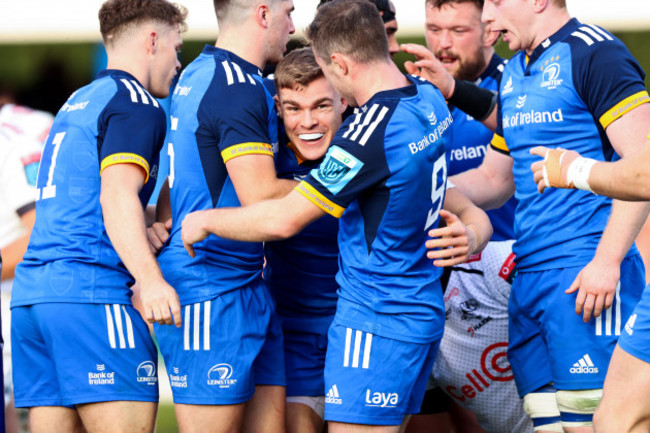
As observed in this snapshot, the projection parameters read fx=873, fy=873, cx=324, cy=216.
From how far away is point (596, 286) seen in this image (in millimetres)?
3404

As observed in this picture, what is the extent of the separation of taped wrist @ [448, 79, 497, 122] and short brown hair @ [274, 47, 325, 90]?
85 cm

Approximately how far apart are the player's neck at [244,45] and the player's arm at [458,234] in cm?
111

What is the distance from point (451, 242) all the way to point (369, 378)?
624 mm

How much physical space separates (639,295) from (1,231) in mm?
3468

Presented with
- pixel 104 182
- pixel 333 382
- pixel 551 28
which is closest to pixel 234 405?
pixel 333 382

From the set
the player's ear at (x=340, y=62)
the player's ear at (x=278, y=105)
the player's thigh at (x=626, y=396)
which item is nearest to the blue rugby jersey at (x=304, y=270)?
the player's ear at (x=278, y=105)

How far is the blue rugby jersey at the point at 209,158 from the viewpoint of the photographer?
3639 mm

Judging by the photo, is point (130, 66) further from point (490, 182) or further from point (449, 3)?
point (449, 3)

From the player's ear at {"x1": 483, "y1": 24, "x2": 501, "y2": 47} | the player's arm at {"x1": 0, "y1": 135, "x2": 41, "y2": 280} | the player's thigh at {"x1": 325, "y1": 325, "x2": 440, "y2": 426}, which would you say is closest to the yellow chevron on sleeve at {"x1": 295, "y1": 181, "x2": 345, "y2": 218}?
the player's thigh at {"x1": 325, "y1": 325, "x2": 440, "y2": 426}

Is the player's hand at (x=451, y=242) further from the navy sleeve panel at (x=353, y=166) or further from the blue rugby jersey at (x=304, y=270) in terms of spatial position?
the blue rugby jersey at (x=304, y=270)

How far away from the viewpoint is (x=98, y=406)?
3.69 m

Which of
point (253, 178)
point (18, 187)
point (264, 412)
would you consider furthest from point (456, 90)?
point (18, 187)

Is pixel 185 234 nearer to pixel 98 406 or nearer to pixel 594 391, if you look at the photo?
pixel 98 406

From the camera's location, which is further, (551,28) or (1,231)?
(1,231)
